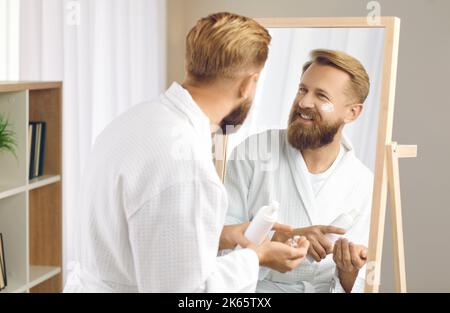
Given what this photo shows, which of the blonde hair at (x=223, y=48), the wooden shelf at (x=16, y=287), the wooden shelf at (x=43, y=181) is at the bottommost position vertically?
the wooden shelf at (x=16, y=287)

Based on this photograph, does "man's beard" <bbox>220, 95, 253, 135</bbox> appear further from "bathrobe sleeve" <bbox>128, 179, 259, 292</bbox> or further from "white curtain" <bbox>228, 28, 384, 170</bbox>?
"white curtain" <bbox>228, 28, 384, 170</bbox>

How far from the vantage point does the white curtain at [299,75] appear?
221 cm

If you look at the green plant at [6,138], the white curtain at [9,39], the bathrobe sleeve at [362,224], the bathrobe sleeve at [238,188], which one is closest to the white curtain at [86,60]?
the white curtain at [9,39]

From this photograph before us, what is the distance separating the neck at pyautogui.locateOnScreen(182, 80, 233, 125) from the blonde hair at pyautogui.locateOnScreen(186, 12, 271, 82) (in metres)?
0.02

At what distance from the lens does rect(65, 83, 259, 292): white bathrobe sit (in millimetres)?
1482

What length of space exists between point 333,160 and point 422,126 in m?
1.42

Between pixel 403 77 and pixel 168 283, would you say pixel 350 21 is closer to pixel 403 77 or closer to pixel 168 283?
pixel 168 283

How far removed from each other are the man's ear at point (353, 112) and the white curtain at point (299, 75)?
0.05 feet

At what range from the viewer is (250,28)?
173 cm

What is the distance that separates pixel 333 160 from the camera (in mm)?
2234

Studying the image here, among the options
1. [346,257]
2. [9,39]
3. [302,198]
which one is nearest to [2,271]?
[9,39]

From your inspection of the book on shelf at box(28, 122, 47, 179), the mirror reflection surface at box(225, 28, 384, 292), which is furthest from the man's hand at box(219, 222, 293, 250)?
the book on shelf at box(28, 122, 47, 179)

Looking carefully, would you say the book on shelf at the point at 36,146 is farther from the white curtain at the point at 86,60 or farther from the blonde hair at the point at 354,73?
the blonde hair at the point at 354,73

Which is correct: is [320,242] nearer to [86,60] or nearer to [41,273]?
[41,273]
